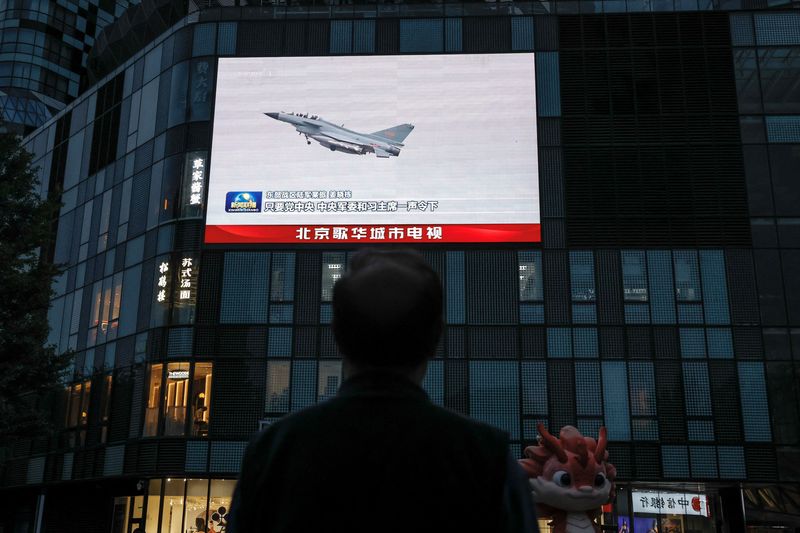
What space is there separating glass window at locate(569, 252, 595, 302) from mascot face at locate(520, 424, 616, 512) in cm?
1625

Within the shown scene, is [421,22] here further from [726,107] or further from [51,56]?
[51,56]

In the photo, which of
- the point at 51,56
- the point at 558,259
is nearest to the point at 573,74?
the point at 558,259

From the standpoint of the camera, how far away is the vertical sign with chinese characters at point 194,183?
29703mm

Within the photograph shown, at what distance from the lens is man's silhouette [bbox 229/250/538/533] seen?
1.64 meters

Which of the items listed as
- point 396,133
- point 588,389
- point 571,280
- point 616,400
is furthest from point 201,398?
point 616,400

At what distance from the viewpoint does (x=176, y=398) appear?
92.6 feet

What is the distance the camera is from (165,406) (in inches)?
1112

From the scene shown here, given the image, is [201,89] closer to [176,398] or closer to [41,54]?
[176,398]

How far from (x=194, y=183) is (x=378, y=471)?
29.4 meters

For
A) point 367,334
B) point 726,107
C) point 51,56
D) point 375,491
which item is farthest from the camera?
point 51,56

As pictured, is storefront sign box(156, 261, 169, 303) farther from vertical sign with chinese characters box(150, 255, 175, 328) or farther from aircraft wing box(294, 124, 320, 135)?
aircraft wing box(294, 124, 320, 135)

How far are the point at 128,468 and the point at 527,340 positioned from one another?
1352 cm

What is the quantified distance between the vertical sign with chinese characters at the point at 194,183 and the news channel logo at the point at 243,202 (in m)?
0.96

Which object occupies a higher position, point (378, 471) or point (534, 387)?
point (534, 387)
